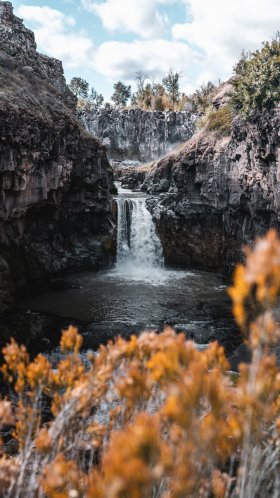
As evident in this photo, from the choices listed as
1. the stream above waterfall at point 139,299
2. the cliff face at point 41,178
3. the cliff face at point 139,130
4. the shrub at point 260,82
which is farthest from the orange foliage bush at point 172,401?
the cliff face at point 139,130

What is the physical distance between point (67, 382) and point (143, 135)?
2946 inches

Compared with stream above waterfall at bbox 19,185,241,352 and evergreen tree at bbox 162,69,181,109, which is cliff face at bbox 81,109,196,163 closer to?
evergreen tree at bbox 162,69,181,109

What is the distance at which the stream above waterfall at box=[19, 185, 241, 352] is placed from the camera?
752 inches

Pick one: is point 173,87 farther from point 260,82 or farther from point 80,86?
point 260,82

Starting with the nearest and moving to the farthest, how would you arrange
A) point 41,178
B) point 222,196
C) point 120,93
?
point 41,178 < point 222,196 < point 120,93

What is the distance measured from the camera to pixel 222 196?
29203 millimetres

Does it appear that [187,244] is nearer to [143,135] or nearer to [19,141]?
[19,141]

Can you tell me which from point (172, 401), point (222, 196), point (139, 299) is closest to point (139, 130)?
point (222, 196)

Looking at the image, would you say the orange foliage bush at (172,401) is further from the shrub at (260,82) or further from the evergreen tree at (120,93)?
the evergreen tree at (120,93)

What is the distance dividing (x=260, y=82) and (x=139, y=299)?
16876 millimetres

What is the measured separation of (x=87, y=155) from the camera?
29.5m

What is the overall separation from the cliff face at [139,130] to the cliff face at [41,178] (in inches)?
1673

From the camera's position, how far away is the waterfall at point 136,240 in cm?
3259

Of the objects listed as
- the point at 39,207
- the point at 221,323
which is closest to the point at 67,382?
the point at 221,323
